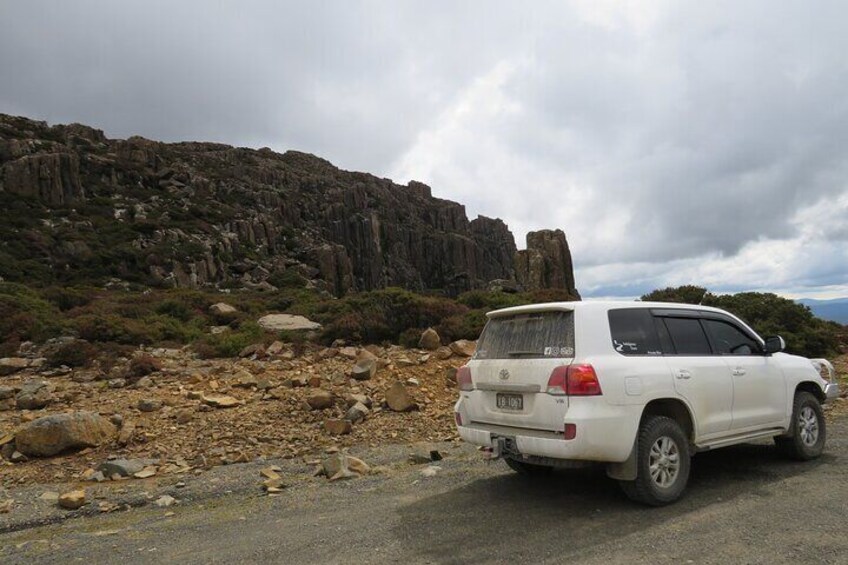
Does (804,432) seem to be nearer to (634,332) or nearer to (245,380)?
(634,332)

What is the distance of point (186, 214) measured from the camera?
58156 millimetres

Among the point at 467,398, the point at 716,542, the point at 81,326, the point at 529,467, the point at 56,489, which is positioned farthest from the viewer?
the point at 81,326

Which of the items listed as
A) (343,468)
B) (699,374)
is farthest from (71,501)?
(699,374)

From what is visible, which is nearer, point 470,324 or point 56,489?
point 56,489

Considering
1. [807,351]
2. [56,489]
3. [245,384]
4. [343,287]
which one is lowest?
[56,489]

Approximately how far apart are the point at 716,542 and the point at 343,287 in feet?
198

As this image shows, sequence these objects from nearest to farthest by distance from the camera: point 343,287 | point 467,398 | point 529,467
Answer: point 467,398, point 529,467, point 343,287

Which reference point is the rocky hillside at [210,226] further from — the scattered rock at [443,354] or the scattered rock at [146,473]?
the scattered rock at [146,473]

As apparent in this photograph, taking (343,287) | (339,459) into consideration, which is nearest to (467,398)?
(339,459)

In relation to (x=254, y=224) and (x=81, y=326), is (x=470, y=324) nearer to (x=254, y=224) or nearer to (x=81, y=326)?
(x=81, y=326)

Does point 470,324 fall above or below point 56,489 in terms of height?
above

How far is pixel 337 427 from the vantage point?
859 centimetres

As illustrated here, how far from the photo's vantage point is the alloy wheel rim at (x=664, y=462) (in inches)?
195

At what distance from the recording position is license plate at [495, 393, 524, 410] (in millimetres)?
5078
